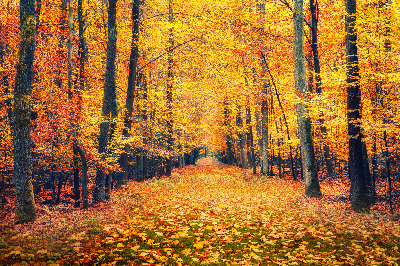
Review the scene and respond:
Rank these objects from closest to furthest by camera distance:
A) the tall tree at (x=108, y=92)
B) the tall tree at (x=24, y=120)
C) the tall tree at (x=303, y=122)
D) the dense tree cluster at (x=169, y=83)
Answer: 1. the tall tree at (x=24, y=120)
2. the dense tree cluster at (x=169, y=83)
3. the tall tree at (x=108, y=92)
4. the tall tree at (x=303, y=122)

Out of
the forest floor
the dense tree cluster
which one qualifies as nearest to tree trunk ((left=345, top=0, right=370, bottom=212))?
the dense tree cluster

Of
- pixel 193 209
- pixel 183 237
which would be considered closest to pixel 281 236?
pixel 183 237

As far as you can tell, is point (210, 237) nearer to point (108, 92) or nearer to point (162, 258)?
point (162, 258)

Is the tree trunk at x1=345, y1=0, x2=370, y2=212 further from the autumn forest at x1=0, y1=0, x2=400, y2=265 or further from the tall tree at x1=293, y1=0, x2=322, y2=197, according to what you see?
the tall tree at x1=293, y1=0, x2=322, y2=197

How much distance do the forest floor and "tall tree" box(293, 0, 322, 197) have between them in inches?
72.0

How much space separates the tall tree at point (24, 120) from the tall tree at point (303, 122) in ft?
36.3

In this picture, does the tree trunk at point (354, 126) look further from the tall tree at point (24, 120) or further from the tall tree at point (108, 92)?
the tall tree at point (24, 120)

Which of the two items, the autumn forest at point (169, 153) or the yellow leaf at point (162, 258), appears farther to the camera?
the autumn forest at point (169, 153)

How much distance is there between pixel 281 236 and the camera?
659 centimetres

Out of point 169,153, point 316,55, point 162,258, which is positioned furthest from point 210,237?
point 316,55

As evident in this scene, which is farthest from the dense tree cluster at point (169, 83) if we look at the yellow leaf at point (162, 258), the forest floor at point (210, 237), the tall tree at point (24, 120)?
the yellow leaf at point (162, 258)

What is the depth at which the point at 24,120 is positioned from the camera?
8836 mm

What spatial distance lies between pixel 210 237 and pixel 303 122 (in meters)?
7.98

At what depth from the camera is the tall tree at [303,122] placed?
12088mm
